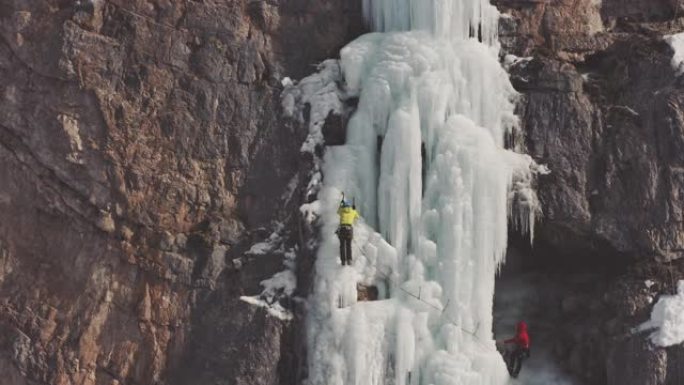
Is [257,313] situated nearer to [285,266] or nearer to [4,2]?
[285,266]

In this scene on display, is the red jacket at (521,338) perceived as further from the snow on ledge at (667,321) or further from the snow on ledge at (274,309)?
the snow on ledge at (274,309)

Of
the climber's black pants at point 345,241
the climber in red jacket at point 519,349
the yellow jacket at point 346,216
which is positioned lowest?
the climber in red jacket at point 519,349

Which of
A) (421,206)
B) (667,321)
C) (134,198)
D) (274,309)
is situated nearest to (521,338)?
(667,321)

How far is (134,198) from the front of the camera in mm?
20453

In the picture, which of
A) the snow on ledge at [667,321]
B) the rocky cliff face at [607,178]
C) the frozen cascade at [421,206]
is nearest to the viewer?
the frozen cascade at [421,206]

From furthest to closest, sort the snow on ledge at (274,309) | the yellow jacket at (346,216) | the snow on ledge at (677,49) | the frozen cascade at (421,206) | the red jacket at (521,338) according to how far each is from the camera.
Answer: the snow on ledge at (677,49), the red jacket at (521,338), the snow on ledge at (274,309), the frozen cascade at (421,206), the yellow jacket at (346,216)

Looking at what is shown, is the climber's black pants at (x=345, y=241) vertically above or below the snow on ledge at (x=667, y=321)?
above

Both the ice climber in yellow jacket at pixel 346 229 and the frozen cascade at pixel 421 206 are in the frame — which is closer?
the ice climber in yellow jacket at pixel 346 229

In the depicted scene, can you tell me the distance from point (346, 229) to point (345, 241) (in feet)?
0.91

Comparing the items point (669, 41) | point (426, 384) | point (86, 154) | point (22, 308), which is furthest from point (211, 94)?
Answer: point (669, 41)

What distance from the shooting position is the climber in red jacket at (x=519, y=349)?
20250mm

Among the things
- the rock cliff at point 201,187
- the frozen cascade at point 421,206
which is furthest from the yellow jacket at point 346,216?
the rock cliff at point 201,187

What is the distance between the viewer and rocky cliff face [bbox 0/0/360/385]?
20.2m

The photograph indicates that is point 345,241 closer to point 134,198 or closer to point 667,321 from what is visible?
point 134,198
